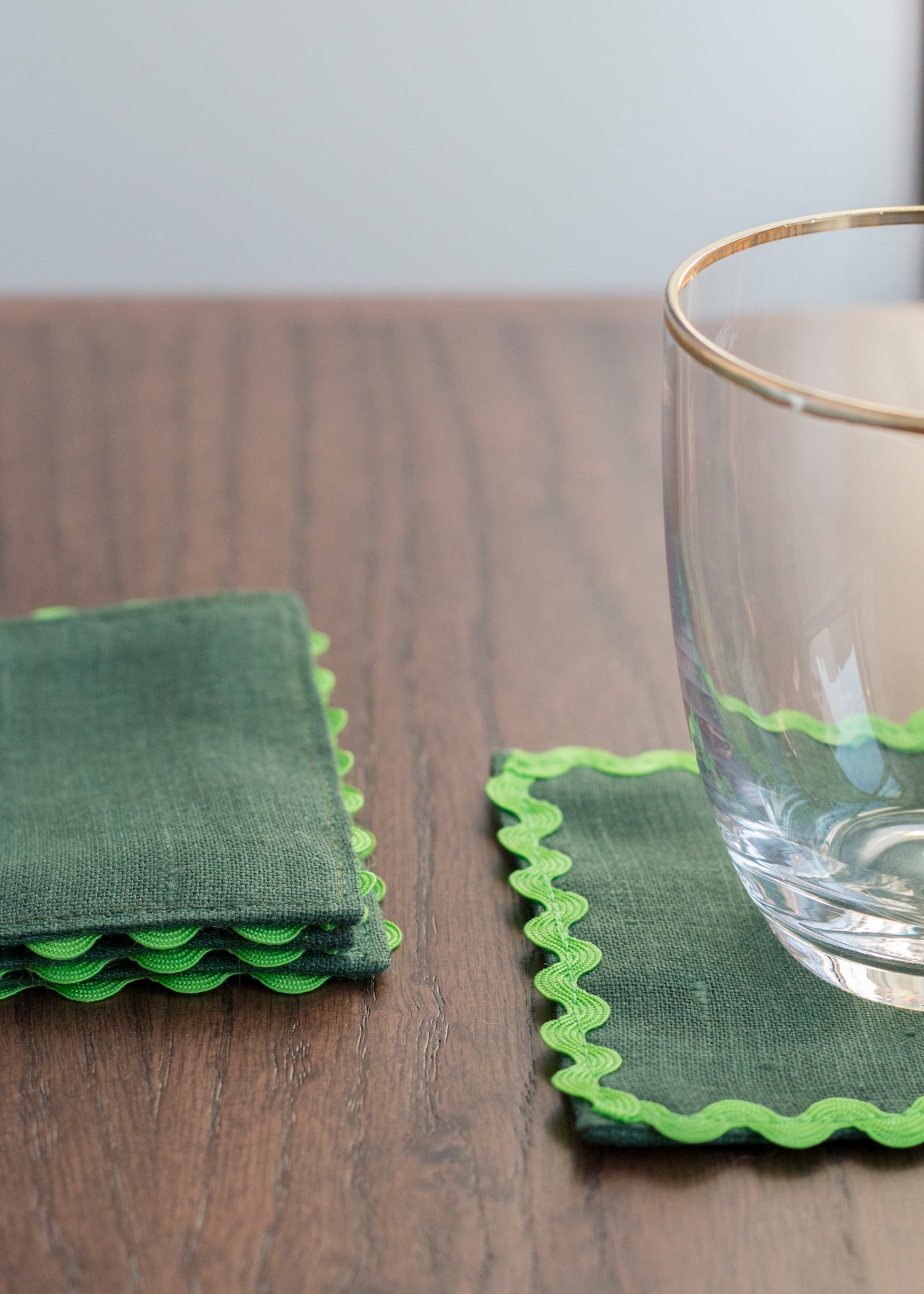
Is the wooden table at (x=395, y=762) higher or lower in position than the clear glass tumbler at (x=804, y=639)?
lower

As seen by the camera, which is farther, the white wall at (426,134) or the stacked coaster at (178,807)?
the white wall at (426,134)

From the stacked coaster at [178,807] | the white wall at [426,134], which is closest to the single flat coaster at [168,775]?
the stacked coaster at [178,807]

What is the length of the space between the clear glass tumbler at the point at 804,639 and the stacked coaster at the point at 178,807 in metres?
0.13

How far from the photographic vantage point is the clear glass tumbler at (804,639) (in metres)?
0.35

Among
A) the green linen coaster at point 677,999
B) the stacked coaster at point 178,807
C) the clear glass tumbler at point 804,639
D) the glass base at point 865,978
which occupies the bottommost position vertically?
the green linen coaster at point 677,999

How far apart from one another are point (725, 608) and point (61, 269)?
8.74 feet

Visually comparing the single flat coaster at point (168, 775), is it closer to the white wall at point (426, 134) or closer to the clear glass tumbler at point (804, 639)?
the clear glass tumbler at point (804, 639)

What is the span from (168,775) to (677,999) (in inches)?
8.2

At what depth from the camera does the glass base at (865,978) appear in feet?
1.28

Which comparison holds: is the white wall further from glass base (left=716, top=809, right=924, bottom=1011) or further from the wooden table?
glass base (left=716, top=809, right=924, bottom=1011)

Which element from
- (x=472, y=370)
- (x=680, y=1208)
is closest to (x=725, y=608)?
(x=680, y=1208)

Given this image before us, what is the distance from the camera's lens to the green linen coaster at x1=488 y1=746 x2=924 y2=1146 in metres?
0.36

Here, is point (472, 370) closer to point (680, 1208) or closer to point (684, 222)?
point (680, 1208)

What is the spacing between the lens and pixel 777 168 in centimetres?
277
